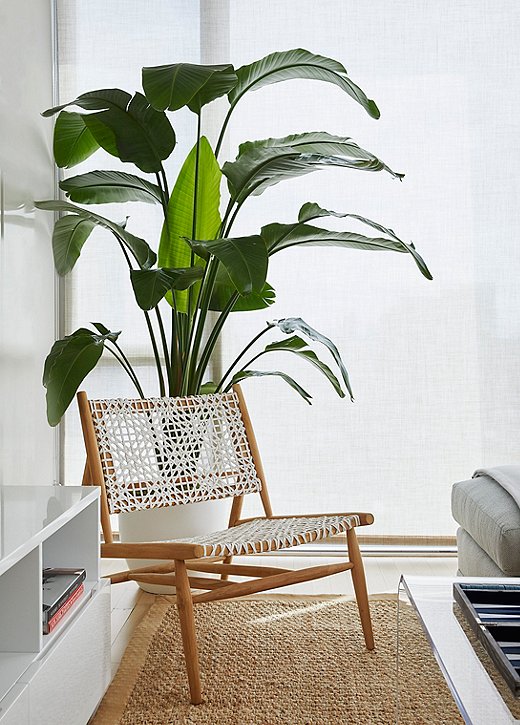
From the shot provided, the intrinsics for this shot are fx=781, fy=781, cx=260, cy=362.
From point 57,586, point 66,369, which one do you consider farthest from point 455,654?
point 66,369

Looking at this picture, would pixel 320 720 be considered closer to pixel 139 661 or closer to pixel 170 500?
pixel 139 661

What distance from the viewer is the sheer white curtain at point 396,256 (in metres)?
3.17

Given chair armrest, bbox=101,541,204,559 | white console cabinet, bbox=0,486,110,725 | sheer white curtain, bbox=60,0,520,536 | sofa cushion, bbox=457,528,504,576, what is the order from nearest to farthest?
1. white console cabinet, bbox=0,486,110,725
2. chair armrest, bbox=101,541,204,559
3. sofa cushion, bbox=457,528,504,576
4. sheer white curtain, bbox=60,0,520,536

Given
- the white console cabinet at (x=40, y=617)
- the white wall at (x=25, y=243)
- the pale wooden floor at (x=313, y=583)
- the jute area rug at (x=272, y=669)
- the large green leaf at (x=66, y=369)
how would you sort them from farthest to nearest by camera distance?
the white wall at (x=25, y=243) → the large green leaf at (x=66, y=369) → the pale wooden floor at (x=313, y=583) → the jute area rug at (x=272, y=669) → the white console cabinet at (x=40, y=617)

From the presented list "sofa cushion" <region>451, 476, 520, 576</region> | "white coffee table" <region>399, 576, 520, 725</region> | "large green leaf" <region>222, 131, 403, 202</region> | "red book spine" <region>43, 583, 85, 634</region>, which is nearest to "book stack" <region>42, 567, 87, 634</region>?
"red book spine" <region>43, 583, 85, 634</region>

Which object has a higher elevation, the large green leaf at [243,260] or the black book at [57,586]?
the large green leaf at [243,260]

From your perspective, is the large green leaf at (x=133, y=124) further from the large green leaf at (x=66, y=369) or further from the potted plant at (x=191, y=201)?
the large green leaf at (x=66, y=369)

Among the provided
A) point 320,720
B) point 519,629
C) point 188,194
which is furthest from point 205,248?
point 519,629

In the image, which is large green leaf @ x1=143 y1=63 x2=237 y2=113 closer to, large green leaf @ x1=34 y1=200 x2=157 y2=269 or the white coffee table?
large green leaf @ x1=34 y1=200 x2=157 y2=269

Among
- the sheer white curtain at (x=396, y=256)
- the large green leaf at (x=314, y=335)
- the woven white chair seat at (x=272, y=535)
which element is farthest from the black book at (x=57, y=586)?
the sheer white curtain at (x=396, y=256)

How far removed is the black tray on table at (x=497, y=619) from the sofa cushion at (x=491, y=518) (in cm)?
59

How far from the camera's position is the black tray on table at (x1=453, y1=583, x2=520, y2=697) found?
989mm

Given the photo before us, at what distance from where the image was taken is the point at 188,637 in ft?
5.90

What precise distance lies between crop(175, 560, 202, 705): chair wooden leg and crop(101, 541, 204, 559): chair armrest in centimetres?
4
